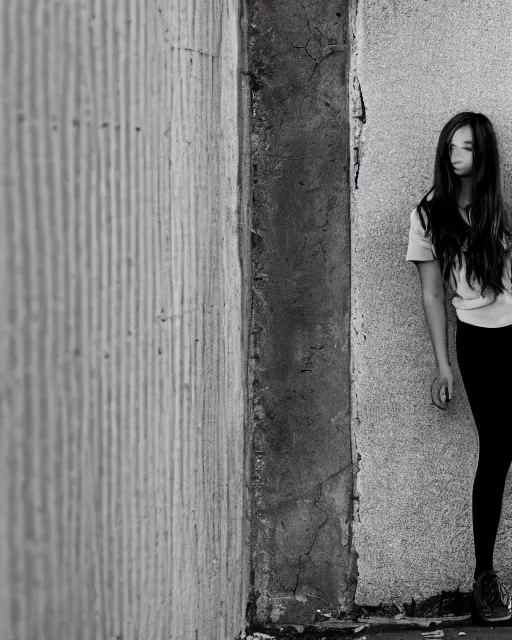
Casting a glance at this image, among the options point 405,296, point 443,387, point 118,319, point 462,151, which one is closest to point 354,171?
point 462,151

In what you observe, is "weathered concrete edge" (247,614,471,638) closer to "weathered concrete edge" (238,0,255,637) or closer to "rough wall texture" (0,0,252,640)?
"weathered concrete edge" (238,0,255,637)

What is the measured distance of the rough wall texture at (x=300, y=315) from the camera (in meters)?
2.89

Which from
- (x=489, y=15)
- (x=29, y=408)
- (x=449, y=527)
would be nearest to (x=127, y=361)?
(x=29, y=408)

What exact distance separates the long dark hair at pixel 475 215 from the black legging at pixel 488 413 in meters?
0.18

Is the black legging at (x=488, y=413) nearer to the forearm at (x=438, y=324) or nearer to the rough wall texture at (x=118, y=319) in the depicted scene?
the forearm at (x=438, y=324)

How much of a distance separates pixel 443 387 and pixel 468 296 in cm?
40

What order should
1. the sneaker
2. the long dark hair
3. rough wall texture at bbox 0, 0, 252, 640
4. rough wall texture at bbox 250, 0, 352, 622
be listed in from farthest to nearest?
rough wall texture at bbox 250, 0, 352, 622 < the sneaker < the long dark hair < rough wall texture at bbox 0, 0, 252, 640

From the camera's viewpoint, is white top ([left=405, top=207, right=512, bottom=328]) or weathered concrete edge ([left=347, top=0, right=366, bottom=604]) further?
weathered concrete edge ([left=347, top=0, right=366, bottom=604])

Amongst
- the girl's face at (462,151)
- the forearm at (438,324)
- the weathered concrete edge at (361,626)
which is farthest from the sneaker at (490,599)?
the girl's face at (462,151)

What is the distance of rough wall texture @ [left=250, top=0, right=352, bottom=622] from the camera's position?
289cm

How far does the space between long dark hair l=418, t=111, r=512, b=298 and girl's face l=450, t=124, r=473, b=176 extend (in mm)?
15

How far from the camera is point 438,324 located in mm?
2820

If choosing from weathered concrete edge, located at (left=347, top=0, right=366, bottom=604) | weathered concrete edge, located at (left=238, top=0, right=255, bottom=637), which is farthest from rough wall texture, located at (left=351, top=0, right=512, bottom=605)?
weathered concrete edge, located at (left=238, top=0, right=255, bottom=637)

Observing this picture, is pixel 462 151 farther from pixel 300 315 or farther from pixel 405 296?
pixel 300 315
